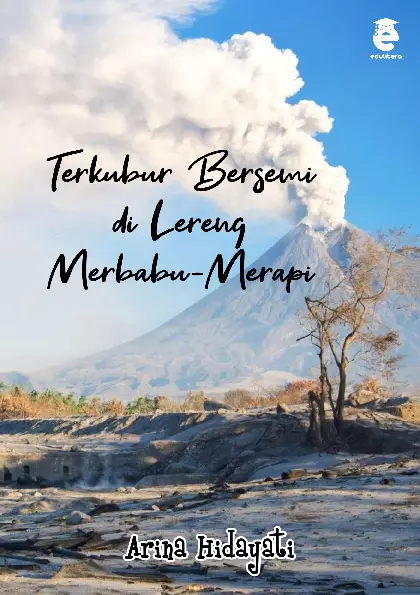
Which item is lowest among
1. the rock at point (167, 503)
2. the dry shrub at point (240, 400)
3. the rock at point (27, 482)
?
the rock at point (27, 482)

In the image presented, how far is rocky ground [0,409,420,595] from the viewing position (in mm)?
7152

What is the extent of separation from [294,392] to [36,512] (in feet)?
109

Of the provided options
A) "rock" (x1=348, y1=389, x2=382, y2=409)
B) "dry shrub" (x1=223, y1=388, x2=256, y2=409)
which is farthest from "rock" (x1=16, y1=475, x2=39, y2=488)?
"dry shrub" (x1=223, y1=388, x2=256, y2=409)

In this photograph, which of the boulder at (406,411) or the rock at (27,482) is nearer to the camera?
the rock at (27,482)

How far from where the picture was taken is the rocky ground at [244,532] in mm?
7152

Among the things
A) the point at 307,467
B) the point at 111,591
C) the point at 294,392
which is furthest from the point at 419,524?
the point at 294,392

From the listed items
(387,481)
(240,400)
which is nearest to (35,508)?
(387,481)

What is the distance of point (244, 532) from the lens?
10.3m

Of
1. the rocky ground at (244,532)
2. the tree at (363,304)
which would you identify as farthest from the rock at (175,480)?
the tree at (363,304)

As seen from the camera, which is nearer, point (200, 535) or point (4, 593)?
point (4, 593)

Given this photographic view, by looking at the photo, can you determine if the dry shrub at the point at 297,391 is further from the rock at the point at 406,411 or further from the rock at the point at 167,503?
the rock at the point at 167,503

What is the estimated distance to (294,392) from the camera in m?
47.6

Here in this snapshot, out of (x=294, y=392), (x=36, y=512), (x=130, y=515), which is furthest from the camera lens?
(x=294, y=392)

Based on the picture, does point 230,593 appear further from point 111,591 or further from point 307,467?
point 307,467
